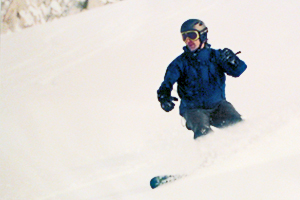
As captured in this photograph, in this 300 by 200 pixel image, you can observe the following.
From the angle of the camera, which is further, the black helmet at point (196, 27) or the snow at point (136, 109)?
the black helmet at point (196, 27)

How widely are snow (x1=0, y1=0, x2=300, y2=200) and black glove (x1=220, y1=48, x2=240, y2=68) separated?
0.54ft

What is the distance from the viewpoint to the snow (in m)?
1.14

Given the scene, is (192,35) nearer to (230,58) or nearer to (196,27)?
(196,27)

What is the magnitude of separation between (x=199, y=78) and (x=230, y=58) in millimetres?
150

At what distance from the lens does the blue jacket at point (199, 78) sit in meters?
1.27

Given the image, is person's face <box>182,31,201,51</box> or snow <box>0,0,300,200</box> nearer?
snow <box>0,0,300,200</box>

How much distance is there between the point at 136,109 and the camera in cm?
150

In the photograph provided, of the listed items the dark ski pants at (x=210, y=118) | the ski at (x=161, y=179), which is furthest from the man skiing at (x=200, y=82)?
the ski at (x=161, y=179)

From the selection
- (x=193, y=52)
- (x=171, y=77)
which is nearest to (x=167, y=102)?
(x=171, y=77)

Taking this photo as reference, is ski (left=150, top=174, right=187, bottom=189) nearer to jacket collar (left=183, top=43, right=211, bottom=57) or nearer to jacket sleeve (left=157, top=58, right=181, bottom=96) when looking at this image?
jacket sleeve (left=157, top=58, right=181, bottom=96)

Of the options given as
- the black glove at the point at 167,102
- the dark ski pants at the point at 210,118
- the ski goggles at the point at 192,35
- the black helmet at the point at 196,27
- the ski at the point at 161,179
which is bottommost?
the ski at the point at 161,179

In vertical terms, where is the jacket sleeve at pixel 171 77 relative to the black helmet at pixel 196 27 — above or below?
below

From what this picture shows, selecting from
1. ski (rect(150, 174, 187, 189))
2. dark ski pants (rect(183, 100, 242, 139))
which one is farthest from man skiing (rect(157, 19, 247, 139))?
ski (rect(150, 174, 187, 189))

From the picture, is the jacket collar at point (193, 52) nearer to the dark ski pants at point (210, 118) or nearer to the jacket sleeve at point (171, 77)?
the jacket sleeve at point (171, 77)
